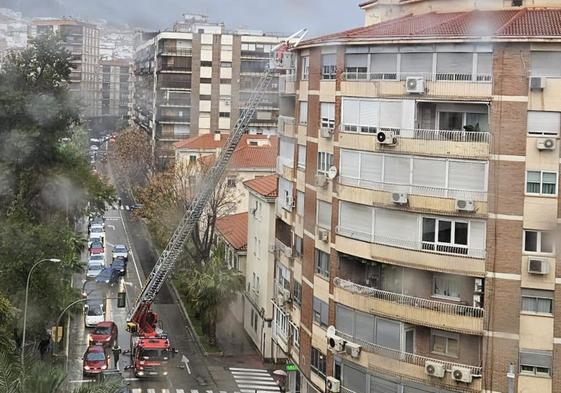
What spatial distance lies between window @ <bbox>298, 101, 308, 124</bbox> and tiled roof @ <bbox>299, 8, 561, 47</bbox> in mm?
607

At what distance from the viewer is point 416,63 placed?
5207mm

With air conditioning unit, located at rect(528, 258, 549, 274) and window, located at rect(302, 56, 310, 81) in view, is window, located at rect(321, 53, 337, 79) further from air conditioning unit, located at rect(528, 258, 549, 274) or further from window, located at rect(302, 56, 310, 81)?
air conditioning unit, located at rect(528, 258, 549, 274)

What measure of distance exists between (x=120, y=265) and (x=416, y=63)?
24.7 feet

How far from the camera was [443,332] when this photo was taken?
514 cm

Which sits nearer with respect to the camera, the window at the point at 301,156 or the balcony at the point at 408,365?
the balcony at the point at 408,365

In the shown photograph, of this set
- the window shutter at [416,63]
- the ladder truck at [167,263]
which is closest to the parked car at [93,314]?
the ladder truck at [167,263]

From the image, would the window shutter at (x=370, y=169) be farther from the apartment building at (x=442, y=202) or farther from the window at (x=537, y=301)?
the window at (x=537, y=301)

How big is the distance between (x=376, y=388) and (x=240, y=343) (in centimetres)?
382

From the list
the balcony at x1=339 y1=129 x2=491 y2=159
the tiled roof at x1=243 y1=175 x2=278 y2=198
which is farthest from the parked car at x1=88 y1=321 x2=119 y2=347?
the balcony at x1=339 y1=129 x2=491 y2=159

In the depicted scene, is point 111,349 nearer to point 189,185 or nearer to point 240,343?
point 240,343

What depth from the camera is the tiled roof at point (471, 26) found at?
4809mm

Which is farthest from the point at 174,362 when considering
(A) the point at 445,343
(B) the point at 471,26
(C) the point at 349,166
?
(B) the point at 471,26

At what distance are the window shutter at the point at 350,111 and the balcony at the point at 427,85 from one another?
0.20ft

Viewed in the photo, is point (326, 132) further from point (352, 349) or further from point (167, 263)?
point (167, 263)
